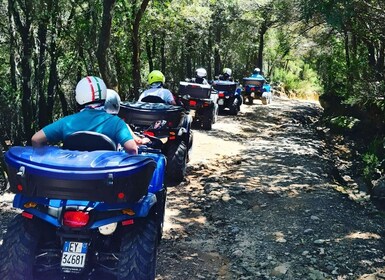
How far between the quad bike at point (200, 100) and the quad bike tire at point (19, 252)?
945 cm

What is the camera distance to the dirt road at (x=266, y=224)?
4.69 m

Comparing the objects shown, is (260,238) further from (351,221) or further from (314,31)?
(314,31)

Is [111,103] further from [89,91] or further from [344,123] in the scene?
[344,123]

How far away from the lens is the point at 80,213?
131 inches

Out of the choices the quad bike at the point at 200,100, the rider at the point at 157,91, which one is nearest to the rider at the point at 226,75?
the quad bike at the point at 200,100

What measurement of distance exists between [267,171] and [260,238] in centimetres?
314

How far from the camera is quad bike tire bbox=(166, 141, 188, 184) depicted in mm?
7359

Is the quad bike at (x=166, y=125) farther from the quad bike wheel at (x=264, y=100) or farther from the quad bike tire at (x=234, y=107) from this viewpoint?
the quad bike wheel at (x=264, y=100)

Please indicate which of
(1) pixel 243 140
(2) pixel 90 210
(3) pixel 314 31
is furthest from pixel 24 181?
(3) pixel 314 31

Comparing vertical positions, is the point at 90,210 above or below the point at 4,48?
below

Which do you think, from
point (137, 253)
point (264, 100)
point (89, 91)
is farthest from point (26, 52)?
point (264, 100)

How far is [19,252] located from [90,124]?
1165 mm

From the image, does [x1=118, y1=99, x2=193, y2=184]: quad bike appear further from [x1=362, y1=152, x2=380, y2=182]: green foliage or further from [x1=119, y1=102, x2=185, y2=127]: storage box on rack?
[x1=362, y1=152, x2=380, y2=182]: green foliage

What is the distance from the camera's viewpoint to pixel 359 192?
8258 mm
